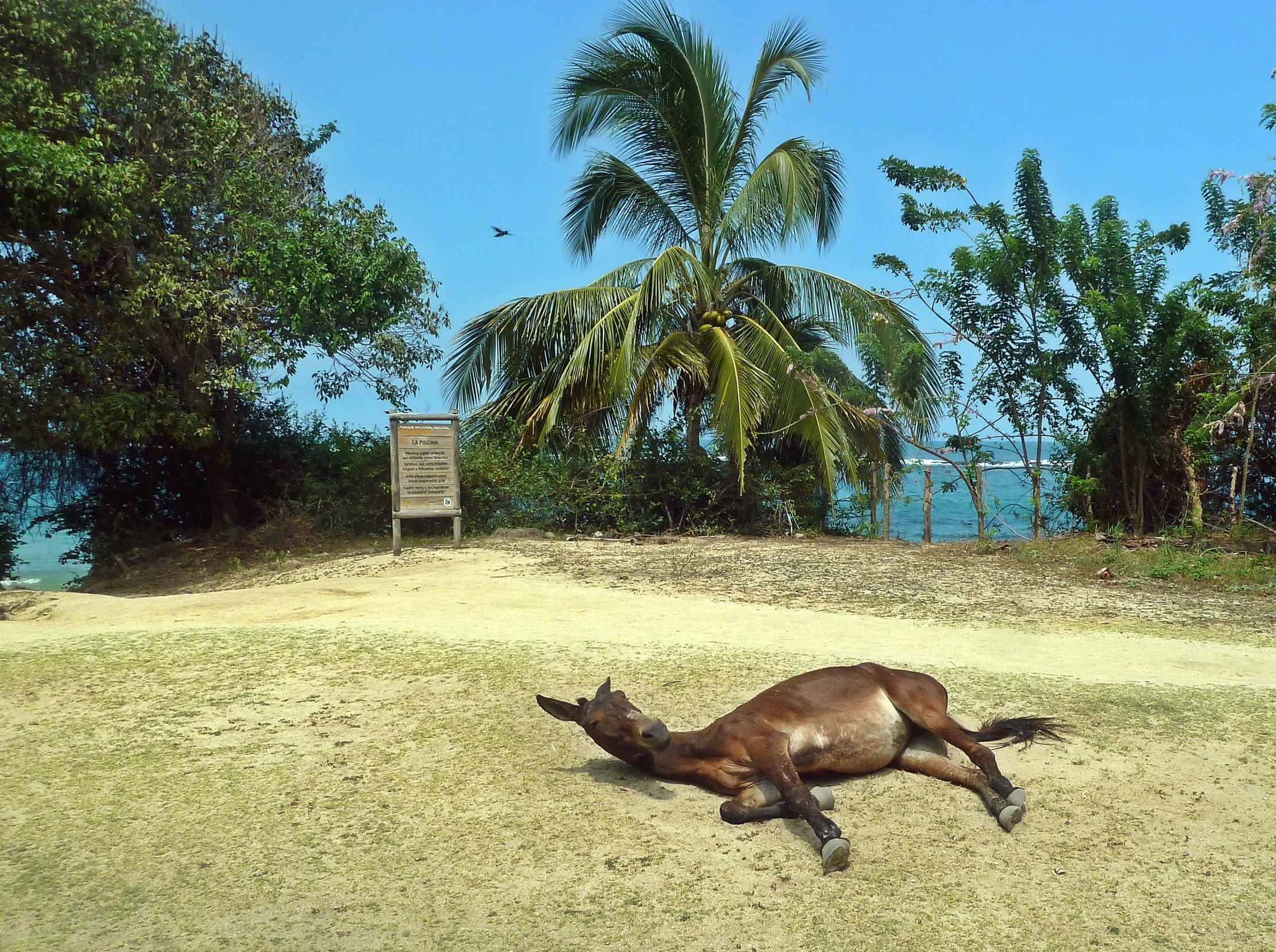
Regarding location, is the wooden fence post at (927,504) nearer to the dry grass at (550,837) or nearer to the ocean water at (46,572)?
the dry grass at (550,837)

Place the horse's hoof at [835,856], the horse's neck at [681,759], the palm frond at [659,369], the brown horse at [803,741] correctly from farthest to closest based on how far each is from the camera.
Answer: the palm frond at [659,369], the horse's neck at [681,759], the brown horse at [803,741], the horse's hoof at [835,856]

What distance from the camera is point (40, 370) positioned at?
11781 millimetres

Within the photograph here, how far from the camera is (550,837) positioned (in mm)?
3449

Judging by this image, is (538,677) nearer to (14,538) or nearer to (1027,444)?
(1027,444)

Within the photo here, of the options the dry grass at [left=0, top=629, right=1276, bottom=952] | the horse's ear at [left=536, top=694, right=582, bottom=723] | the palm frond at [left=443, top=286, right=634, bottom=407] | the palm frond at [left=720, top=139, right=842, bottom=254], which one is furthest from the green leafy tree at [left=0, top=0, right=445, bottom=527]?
the horse's ear at [left=536, top=694, right=582, bottom=723]

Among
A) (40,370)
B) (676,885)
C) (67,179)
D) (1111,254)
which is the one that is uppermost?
(67,179)

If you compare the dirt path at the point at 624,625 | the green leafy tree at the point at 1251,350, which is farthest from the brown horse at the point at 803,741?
the green leafy tree at the point at 1251,350

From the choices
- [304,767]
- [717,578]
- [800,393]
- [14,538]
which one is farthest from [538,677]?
[14,538]

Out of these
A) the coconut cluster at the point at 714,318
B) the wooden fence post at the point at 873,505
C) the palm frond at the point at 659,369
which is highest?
the coconut cluster at the point at 714,318

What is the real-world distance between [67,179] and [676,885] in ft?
35.8

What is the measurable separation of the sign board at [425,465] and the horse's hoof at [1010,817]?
31.0 ft

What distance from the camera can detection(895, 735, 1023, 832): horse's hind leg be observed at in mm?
3518

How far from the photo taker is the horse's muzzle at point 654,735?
359cm

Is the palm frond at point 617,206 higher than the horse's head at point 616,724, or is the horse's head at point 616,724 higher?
the palm frond at point 617,206
